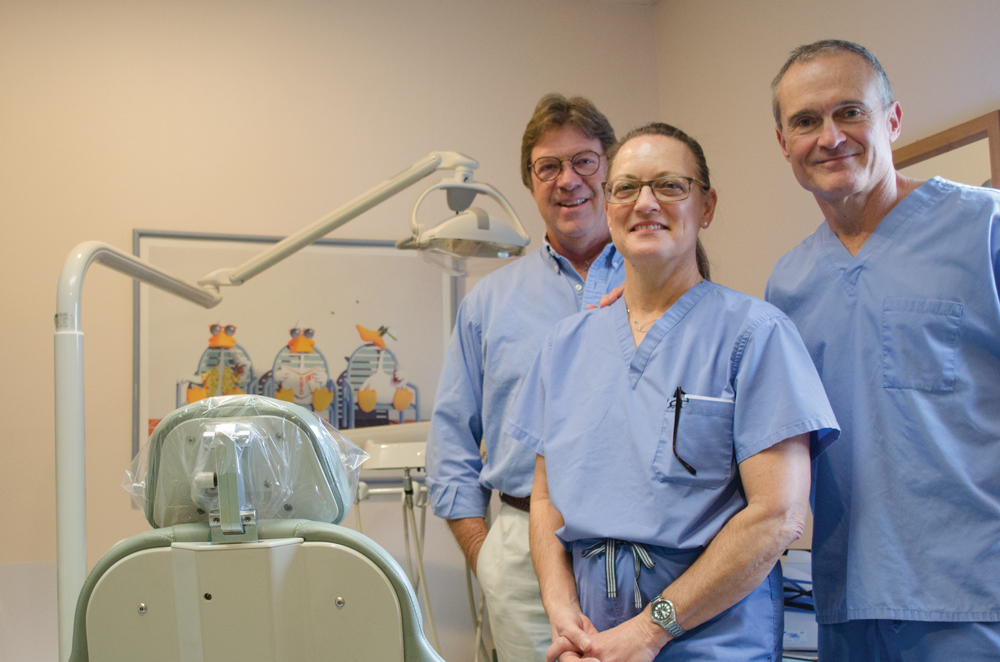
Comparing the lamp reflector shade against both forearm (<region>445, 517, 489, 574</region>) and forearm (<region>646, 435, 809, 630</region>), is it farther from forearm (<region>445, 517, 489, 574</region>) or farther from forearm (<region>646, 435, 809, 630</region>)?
forearm (<region>646, 435, 809, 630</region>)

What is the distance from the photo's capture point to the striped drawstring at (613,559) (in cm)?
107

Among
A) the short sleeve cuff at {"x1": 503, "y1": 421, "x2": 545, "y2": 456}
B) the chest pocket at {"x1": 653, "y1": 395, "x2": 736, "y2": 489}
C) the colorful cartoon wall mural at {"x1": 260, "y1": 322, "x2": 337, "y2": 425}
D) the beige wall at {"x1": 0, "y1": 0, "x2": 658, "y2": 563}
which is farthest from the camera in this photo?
the colorful cartoon wall mural at {"x1": 260, "y1": 322, "x2": 337, "y2": 425}

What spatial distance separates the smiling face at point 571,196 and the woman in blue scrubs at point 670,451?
1.06 feet

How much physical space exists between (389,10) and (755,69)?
1.22 m

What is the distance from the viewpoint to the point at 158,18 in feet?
8.07

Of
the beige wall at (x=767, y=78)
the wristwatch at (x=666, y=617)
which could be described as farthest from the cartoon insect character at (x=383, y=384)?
the wristwatch at (x=666, y=617)

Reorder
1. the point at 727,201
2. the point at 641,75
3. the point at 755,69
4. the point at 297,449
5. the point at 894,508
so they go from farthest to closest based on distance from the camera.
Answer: the point at 641,75, the point at 727,201, the point at 755,69, the point at 894,508, the point at 297,449

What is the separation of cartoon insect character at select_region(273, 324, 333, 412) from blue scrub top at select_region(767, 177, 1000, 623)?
5.33ft

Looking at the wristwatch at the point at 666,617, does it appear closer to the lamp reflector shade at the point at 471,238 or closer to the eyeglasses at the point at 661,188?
the eyeglasses at the point at 661,188

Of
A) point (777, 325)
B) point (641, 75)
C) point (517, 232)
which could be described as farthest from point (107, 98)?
point (777, 325)

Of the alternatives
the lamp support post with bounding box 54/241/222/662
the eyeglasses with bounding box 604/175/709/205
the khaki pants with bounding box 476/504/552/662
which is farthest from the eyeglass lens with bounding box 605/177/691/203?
the lamp support post with bounding box 54/241/222/662

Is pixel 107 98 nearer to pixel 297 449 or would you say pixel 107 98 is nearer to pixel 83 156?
pixel 83 156

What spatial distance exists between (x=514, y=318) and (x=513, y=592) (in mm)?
524

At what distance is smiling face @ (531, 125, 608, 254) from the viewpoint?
159 cm
